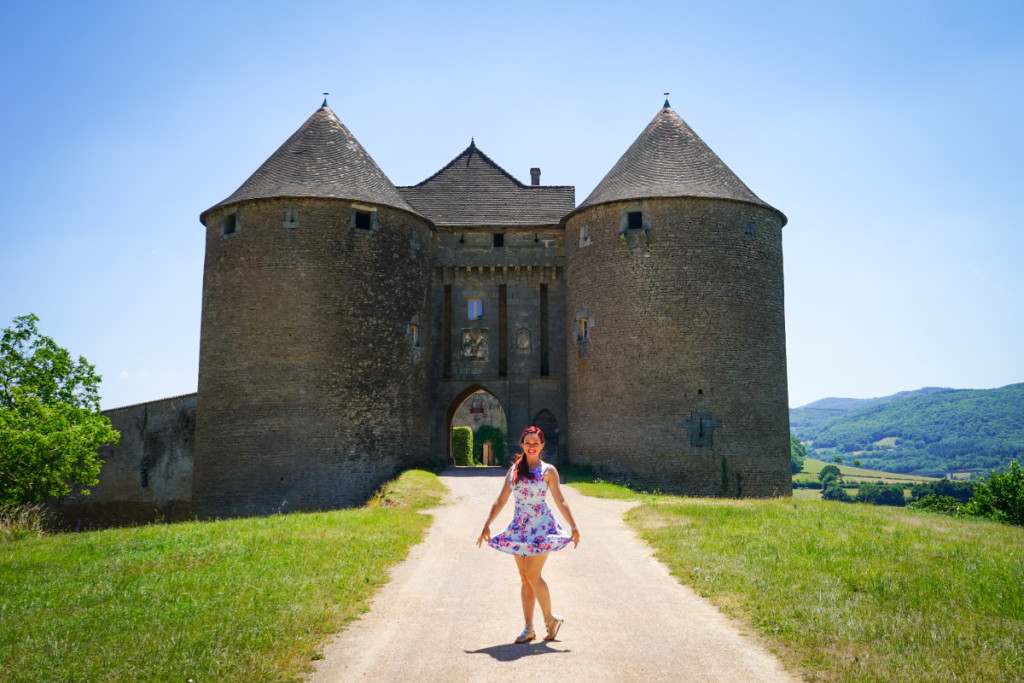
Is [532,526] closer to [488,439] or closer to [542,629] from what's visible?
[542,629]

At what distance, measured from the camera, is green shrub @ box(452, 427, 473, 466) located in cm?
4444

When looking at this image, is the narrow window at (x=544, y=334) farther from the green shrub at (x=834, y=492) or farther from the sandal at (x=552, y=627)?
the green shrub at (x=834, y=492)

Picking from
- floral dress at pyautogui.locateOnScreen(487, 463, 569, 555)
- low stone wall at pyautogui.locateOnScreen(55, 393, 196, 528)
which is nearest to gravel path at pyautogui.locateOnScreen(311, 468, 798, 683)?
A: floral dress at pyautogui.locateOnScreen(487, 463, 569, 555)

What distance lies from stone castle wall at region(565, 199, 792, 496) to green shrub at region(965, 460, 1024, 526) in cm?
536

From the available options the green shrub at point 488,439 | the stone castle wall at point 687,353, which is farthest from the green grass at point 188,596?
the green shrub at point 488,439

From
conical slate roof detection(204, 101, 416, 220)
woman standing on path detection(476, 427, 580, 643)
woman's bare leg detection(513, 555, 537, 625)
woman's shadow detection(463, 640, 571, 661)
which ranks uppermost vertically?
conical slate roof detection(204, 101, 416, 220)

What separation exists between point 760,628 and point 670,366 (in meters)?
17.7

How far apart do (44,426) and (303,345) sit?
812cm

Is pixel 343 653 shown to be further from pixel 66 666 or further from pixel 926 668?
pixel 926 668

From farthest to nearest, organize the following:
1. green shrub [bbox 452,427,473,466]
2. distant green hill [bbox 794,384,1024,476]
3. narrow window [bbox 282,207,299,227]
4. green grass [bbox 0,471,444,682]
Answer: distant green hill [bbox 794,384,1024,476] < green shrub [bbox 452,427,473,466] < narrow window [bbox 282,207,299,227] < green grass [bbox 0,471,444,682]

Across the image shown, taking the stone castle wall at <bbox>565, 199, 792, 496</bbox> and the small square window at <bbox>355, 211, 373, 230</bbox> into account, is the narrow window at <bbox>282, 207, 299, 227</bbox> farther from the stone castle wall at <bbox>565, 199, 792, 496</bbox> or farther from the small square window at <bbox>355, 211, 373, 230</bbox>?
the stone castle wall at <bbox>565, 199, 792, 496</bbox>

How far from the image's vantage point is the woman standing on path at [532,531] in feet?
26.8

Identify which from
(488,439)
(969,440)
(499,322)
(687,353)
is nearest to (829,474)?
(488,439)

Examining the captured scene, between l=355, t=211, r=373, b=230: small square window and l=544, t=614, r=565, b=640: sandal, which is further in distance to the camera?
l=355, t=211, r=373, b=230: small square window
